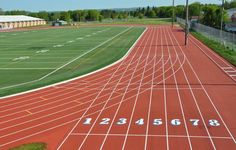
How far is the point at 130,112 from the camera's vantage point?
1341 cm

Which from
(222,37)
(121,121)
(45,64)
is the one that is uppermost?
(222,37)

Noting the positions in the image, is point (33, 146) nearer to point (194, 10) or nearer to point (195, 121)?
point (195, 121)

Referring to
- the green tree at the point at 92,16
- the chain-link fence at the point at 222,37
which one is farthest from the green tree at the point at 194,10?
the chain-link fence at the point at 222,37

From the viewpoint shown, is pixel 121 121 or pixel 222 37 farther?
pixel 222 37

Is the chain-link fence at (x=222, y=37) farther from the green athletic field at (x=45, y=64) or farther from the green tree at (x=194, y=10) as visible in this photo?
the green tree at (x=194, y=10)

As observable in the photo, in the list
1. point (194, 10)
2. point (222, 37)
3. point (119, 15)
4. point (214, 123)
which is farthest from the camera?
point (119, 15)

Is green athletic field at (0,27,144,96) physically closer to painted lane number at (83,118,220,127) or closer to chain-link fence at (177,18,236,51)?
painted lane number at (83,118,220,127)

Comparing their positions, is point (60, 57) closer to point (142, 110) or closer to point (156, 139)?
point (142, 110)

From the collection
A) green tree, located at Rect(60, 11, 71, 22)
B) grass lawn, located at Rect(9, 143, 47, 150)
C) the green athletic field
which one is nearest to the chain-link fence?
the green athletic field

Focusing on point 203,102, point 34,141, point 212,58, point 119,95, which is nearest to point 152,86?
point 119,95

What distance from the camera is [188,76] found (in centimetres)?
1984

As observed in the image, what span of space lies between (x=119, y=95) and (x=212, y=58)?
12530mm

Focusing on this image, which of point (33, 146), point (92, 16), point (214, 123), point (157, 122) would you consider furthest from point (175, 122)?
point (92, 16)

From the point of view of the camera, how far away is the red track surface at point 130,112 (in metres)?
10.8
